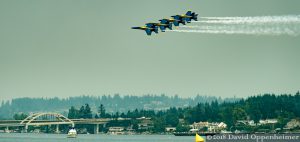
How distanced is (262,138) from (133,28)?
152 ft

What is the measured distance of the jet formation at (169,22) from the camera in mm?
124062

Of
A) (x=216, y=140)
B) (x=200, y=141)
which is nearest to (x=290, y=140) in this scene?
(x=216, y=140)

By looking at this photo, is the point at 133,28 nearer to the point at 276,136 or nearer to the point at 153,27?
the point at 153,27

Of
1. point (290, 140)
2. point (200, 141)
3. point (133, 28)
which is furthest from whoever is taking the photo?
point (133, 28)

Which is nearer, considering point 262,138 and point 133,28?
point 262,138

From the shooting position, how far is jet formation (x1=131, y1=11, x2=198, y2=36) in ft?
407

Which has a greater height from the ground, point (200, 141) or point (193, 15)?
point (193, 15)

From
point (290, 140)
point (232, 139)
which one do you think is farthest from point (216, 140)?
point (290, 140)

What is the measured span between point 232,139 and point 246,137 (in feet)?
5.34

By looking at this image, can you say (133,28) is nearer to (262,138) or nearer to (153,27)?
(153,27)

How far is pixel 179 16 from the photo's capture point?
12569cm

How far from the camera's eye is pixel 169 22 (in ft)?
418

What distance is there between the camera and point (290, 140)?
3115 inches

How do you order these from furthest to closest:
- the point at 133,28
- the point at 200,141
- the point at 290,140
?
the point at 133,28 < the point at 200,141 < the point at 290,140
